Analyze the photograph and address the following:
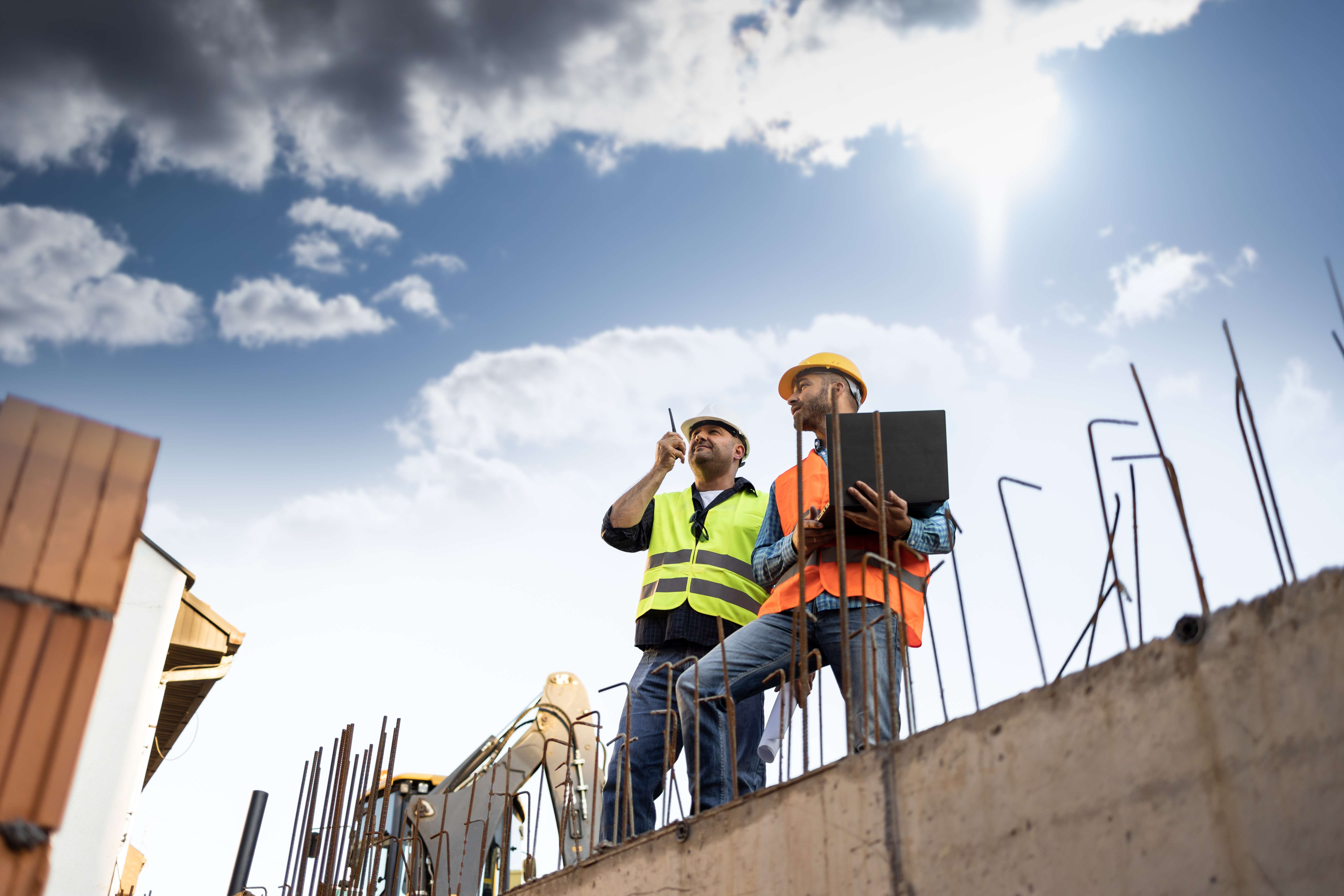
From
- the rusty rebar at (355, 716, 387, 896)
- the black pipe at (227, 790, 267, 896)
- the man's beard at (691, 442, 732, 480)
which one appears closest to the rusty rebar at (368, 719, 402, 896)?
the rusty rebar at (355, 716, 387, 896)

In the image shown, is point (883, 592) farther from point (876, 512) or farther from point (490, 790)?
point (490, 790)

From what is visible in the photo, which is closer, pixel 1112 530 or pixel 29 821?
pixel 29 821

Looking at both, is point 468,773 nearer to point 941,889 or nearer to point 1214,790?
point 941,889

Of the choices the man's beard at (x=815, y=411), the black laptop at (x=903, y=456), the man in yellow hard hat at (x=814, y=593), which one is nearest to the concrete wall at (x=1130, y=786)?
the man in yellow hard hat at (x=814, y=593)

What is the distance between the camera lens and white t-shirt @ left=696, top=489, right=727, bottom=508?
5.51m

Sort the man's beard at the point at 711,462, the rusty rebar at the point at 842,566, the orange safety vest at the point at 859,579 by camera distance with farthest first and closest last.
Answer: the man's beard at the point at 711,462
the orange safety vest at the point at 859,579
the rusty rebar at the point at 842,566

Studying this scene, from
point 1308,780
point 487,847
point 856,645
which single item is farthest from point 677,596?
point 487,847

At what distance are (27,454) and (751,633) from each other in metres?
2.68

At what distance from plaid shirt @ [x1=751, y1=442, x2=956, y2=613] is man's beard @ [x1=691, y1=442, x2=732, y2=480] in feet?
2.35

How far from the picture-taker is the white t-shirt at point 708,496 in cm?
551

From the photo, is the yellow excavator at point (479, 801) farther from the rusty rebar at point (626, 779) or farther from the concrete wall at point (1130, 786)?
the concrete wall at point (1130, 786)

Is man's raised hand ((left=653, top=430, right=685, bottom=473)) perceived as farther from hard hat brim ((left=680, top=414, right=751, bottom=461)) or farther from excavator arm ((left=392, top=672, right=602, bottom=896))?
excavator arm ((left=392, top=672, right=602, bottom=896))

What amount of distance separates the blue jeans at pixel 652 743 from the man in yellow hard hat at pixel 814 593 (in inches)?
3.6

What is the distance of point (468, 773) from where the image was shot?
389 inches
